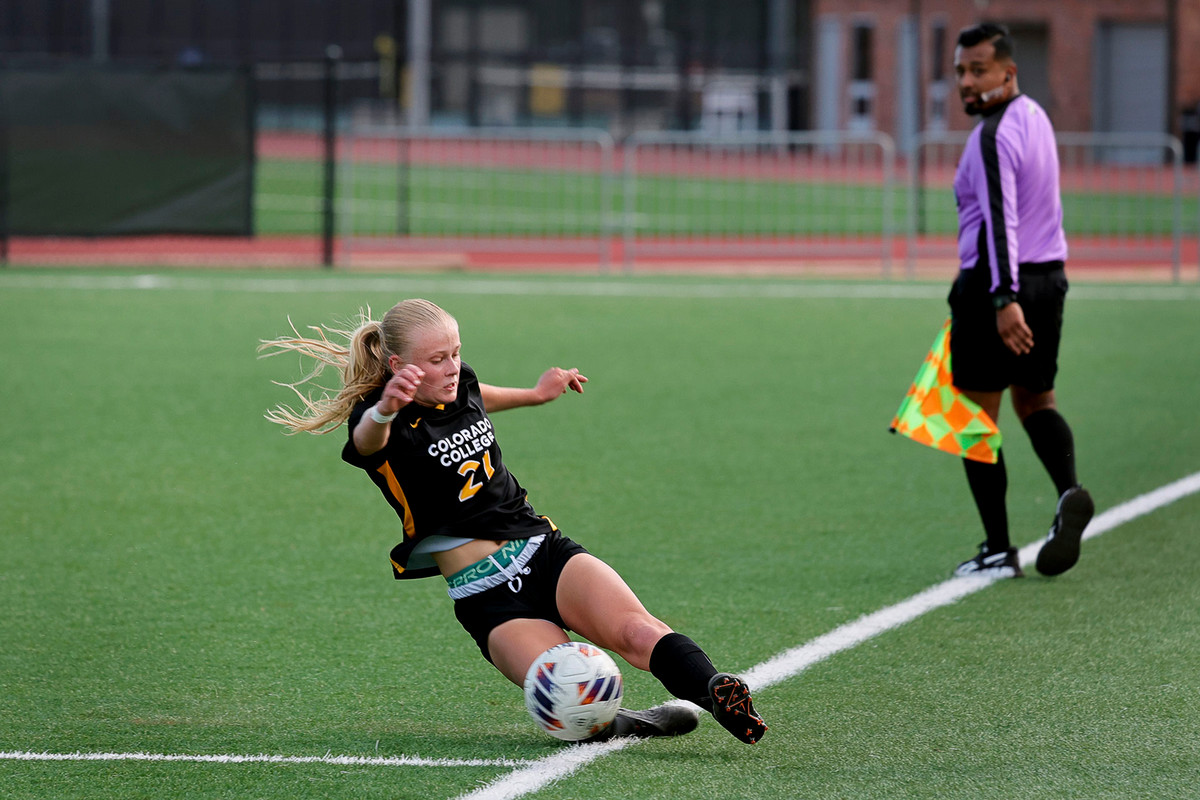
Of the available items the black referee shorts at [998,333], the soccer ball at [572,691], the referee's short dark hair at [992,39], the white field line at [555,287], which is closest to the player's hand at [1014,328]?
the black referee shorts at [998,333]

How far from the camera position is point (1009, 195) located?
539 centimetres

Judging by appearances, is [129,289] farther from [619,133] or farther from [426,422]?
[619,133]

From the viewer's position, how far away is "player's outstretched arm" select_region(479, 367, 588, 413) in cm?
431

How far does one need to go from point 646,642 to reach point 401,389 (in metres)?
0.86

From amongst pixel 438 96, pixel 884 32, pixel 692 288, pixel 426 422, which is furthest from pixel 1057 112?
pixel 426 422

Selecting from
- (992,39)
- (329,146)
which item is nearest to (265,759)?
(992,39)

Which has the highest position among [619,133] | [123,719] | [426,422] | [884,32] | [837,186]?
[884,32]

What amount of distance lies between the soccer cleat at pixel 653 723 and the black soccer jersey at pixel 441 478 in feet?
1.76

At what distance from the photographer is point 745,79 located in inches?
1682

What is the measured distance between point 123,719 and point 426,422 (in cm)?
110

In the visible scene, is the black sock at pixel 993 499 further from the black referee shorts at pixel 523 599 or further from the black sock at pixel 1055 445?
the black referee shorts at pixel 523 599

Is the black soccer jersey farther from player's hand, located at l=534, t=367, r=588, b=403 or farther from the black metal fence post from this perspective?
the black metal fence post

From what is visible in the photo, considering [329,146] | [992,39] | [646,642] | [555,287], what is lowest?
[646,642]

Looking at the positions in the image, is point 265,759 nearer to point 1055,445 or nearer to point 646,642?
point 646,642
